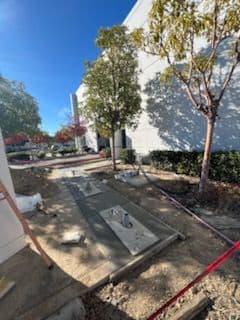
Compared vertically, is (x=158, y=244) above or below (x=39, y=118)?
below

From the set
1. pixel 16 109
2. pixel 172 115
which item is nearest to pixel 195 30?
pixel 172 115

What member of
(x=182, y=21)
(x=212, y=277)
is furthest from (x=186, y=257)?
(x=182, y=21)

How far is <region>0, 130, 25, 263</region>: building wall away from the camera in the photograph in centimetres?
304

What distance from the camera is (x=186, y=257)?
2984 mm

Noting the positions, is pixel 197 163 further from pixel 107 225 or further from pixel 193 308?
pixel 193 308

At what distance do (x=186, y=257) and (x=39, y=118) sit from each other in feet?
64.0

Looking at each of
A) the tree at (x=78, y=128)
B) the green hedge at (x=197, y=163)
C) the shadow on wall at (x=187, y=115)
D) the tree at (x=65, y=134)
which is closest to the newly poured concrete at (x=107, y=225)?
the green hedge at (x=197, y=163)

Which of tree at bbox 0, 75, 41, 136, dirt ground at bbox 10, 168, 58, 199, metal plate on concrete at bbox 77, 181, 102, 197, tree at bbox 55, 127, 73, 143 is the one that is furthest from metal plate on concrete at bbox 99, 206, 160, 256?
tree at bbox 55, 127, 73, 143

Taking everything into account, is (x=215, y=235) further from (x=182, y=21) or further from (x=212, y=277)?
(x=182, y=21)

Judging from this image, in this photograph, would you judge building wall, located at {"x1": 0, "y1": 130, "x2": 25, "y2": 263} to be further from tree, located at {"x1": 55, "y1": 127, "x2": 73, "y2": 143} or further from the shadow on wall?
tree, located at {"x1": 55, "y1": 127, "x2": 73, "y2": 143}

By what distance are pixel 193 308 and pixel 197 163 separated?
510 centimetres

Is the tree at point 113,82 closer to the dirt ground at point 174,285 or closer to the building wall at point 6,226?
the building wall at point 6,226

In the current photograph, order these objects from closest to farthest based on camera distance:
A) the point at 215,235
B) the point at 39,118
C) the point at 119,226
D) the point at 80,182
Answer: the point at 215,235, the point at 119,226, the point at 80,182, the point at 39,118

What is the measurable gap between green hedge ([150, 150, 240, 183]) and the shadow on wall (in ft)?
2.02
